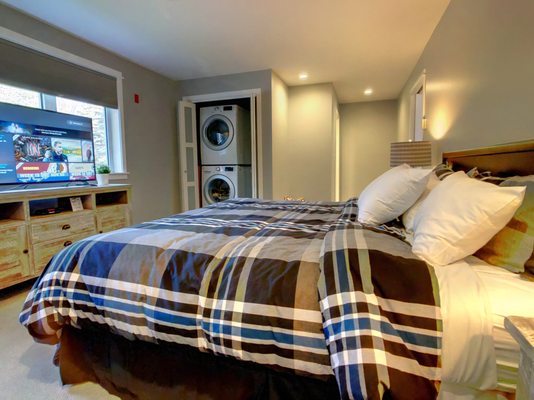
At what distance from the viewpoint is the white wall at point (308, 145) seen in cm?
446

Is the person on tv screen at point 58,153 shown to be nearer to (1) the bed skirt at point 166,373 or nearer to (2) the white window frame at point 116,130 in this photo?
(2) the white window frame at point 116,130

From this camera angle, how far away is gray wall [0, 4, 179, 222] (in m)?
3.37

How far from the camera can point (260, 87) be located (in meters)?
3.92

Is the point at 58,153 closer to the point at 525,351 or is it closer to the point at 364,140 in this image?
the point at 525,351

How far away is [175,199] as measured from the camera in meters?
4.46

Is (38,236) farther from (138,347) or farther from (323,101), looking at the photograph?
(323,101)

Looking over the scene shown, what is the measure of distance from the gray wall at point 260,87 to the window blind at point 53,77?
133cm

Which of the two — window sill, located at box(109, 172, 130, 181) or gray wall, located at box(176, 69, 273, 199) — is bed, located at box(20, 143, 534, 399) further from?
gray wall, located at box(176, 69, 273, 199)

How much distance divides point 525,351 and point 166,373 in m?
1.15

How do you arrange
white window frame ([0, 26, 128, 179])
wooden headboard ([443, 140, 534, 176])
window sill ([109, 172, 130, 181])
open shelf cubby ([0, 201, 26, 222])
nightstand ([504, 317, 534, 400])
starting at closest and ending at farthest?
1. nightstand ([504, 317, 534, 400])
2. wooden headboard ([443, 140, 534, 176])
3. open shelf cubby ([0, 201, 26, 222])
4. white window frame ([0, 26, 128, 179])
5. window sill ([109, 172, 130, 181])

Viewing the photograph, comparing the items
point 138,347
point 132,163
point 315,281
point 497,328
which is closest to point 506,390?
point 497,328

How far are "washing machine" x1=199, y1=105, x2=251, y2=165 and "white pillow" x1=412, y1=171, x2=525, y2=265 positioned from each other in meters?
3.52

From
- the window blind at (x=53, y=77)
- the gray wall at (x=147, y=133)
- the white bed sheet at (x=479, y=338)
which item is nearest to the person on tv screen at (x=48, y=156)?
the window blind at (x=53, y=77)


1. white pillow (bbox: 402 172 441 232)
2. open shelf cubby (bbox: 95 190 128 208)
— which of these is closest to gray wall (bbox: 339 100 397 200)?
open shelf cubby (bbox: 95 190 128 208)
